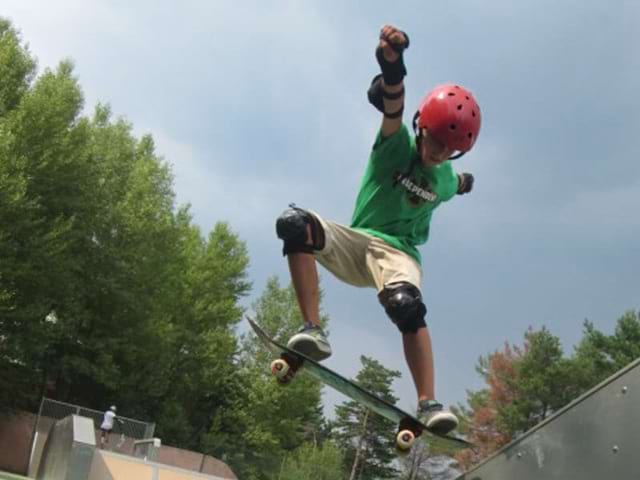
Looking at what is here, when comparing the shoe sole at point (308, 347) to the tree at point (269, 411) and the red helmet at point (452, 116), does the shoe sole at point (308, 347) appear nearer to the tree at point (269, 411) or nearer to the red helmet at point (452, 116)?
the red helmet at point (452, 116)

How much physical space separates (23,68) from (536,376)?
3102 cm

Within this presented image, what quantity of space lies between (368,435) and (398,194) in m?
57.9

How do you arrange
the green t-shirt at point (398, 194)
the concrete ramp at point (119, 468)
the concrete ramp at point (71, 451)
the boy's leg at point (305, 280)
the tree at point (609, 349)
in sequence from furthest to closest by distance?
the tree at point (609, 349)
the concrete ramp at point (119, 468)
the concrete ramp at point (71, 451)
the green t-shirt at point (398, 194)
the boy's leg at point (305, 280)

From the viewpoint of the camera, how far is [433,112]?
4367 mm

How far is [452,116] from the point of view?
4316mm

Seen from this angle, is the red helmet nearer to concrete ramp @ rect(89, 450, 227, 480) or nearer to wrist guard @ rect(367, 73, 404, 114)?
wrist guard @ rect(367, 73, 404, 114)

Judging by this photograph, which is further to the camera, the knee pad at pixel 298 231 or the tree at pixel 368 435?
the tree at pixel 368 435

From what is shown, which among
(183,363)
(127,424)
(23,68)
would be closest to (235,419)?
(183,363)

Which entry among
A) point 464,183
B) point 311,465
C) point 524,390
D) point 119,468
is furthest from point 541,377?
point 464,183

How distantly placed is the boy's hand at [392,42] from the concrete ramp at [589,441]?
7.02ft

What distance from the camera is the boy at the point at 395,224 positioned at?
14.0 ft

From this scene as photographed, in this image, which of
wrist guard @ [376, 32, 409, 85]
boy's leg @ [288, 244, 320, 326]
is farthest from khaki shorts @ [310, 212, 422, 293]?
wrist guard @ [376, 32, 409, 85]

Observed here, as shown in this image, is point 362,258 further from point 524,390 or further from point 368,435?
point 368,435

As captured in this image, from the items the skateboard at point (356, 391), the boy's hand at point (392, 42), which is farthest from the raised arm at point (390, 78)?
the skateboard at point (356, 391)
